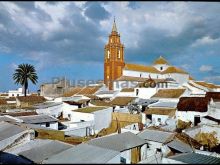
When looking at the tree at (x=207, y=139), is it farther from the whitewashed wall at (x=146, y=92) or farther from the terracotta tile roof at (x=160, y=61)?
the terracotta tile roof at (x=160, y=61)

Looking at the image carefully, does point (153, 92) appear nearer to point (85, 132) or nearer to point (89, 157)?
point (85, 132)

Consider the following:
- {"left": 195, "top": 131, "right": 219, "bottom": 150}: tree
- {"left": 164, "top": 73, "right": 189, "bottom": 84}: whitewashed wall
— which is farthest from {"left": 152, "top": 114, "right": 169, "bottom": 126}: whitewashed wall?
{"left": 164, "top": 73, "right": 189, "bottom": 84}: whitewashed wall

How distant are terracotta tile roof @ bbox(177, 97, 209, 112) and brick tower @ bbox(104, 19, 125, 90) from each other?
30086 millimetres

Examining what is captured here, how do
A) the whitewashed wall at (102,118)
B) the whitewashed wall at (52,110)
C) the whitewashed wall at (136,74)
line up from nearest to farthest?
the whitewashed wall at (102,118) < the whitewashed wall at (52,110) < the whitewashed wall at (136,74)

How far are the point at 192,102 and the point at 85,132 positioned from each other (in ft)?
39.5

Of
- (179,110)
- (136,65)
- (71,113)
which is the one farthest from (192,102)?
(136,65)

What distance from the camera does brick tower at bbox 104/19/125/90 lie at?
193 feet

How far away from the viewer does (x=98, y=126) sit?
30.2 metres

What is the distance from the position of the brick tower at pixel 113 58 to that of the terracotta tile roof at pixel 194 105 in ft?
98.7

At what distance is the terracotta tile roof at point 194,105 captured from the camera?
88.5 ft

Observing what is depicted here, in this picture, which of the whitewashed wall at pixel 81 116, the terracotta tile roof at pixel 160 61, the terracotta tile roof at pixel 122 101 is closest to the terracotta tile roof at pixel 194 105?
the terracotta tile roof at pixel 122 101

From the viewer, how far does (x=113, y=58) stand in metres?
59.3

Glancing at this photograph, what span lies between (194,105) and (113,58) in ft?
110

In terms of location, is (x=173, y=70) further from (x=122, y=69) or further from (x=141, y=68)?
(x=122, y=69)
